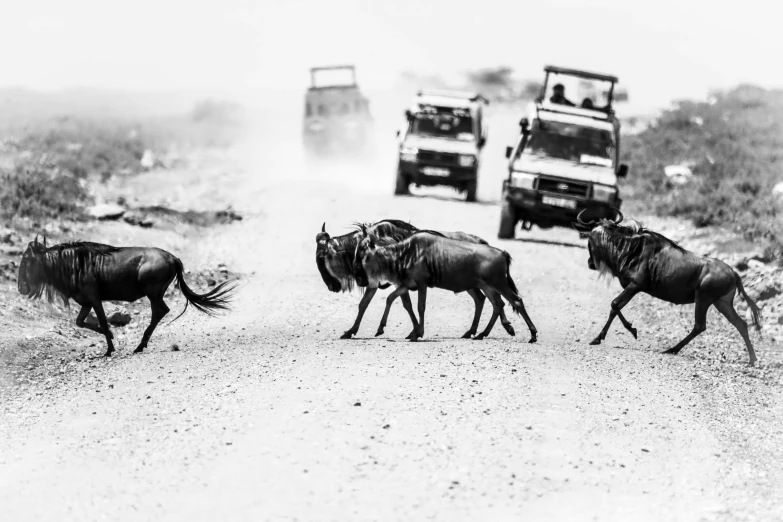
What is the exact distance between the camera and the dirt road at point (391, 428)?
26.4 feet

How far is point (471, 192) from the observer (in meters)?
26.0

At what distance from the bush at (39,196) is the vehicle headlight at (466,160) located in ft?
25.1

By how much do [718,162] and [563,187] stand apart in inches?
391

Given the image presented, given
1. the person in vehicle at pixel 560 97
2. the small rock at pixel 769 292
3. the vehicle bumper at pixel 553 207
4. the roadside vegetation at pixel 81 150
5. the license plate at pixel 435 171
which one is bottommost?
the roadside vegetation at pixel 81 150

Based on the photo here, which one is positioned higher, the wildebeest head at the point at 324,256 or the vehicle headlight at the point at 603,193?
the wildebeest head at the point at 324,256

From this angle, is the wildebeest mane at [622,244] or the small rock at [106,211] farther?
the small rock at [106,211]

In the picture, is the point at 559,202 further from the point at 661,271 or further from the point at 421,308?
the point at 421,308

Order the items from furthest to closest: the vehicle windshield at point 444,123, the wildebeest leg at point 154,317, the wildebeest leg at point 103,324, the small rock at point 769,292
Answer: the vehicle windshield at point 444,123 < the small rock at point 769,292 < the wildebeest leg at point 154,317 < the wildebeest leg at point 103,324

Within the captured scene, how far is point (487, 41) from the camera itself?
309ft

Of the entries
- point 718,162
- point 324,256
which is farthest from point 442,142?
point 324,256

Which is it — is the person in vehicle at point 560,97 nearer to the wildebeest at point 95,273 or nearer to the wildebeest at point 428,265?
the wildebeest at point 428,265

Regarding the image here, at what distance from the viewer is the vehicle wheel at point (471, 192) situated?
2588cm

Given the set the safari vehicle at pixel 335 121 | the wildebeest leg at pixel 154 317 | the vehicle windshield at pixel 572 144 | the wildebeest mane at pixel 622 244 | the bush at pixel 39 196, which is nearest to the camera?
the wildebeest leg at pixel 154 317

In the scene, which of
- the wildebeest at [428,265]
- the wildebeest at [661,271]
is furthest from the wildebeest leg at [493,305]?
the wildebeest at [661,271]
